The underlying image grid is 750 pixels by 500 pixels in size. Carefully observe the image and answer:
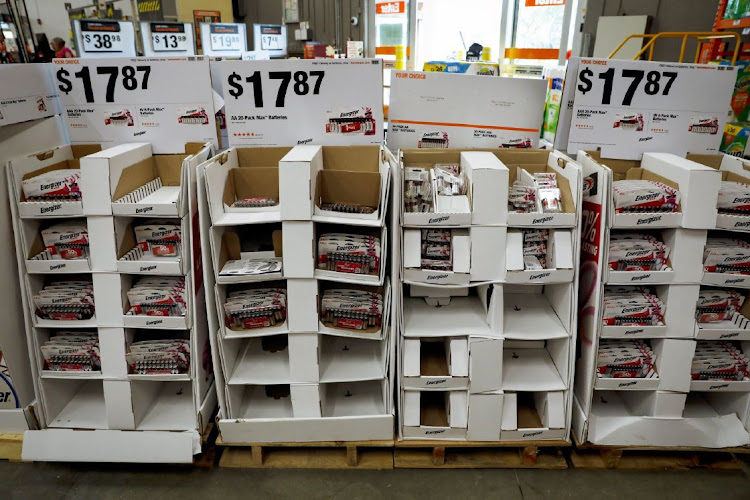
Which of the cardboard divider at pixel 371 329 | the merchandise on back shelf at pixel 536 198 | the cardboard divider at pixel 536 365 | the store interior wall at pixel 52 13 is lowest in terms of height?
the cardboard divider at pixel 536 365

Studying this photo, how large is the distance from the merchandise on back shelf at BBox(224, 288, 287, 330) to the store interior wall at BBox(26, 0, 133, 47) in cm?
1073

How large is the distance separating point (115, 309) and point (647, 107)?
115 inches

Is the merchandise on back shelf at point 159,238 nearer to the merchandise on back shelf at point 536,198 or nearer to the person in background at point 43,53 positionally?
the merchandise on back shelf at point 536,198

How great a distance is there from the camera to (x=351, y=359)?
2639 mm

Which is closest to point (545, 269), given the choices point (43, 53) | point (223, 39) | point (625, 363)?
point (625, 363)

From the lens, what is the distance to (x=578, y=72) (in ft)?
8.71

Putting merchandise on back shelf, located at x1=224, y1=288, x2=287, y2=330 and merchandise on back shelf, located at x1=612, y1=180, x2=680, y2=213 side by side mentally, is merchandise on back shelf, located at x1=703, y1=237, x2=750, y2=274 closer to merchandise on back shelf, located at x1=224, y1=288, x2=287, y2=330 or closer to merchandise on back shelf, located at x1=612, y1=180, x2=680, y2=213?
merchandise on back shelf, located at x1=612, y1=180, x2=680, y2=213

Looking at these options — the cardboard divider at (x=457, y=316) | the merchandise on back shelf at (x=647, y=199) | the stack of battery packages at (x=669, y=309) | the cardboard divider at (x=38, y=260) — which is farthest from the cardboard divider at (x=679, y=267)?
the cardboard divider at (x=38, y=260)

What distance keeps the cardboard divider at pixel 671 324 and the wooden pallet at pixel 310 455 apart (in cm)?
124

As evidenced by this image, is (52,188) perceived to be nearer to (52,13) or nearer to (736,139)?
(736,139)

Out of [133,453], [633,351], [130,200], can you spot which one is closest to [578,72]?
[633,351]

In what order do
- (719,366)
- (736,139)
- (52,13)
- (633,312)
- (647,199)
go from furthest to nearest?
1. (52,13)
2. (736,139)
3. (719,366)
4. (633,312)
5. (647,199)

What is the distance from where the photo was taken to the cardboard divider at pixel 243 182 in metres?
2.28

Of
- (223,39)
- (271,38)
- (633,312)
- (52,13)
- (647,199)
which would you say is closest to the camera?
(647,199)
